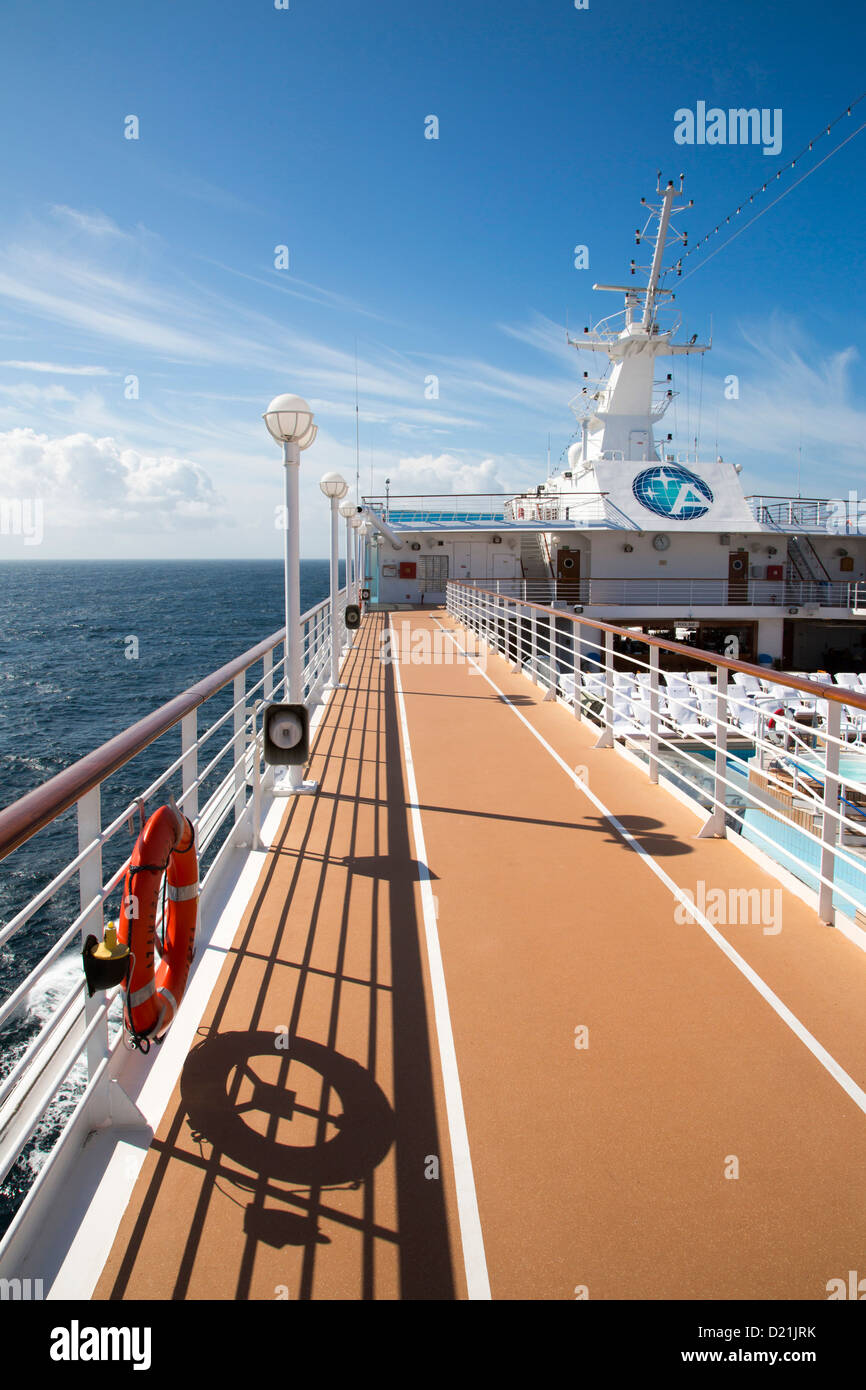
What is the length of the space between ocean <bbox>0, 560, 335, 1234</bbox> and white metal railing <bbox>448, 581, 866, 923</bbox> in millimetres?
5575

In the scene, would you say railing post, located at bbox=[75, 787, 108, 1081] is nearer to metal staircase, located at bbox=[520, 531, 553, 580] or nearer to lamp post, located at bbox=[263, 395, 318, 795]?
lamp post, located at bbox=[263, 395, 318, 795]

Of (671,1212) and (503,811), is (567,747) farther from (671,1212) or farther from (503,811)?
(671,1212)

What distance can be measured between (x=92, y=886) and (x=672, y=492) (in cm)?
2907

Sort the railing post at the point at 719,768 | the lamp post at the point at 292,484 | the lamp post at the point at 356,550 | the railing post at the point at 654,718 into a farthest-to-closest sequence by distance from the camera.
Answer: the lamp post at the point at 356,550 < the railing post at the point at 654,718 < the lamp post at the point at 292,484 < the railing post at the point at 719,768

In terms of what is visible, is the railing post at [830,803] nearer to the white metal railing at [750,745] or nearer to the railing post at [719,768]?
the white metal railing at [750,745]

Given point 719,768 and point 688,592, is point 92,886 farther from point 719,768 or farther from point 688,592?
point 688,592

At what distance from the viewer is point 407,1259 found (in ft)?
6.63

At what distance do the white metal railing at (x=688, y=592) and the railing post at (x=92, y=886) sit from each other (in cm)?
2635

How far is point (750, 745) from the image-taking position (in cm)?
1426

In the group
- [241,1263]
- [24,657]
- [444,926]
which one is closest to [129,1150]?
[241,1263]

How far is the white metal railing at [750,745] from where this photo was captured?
378 cm

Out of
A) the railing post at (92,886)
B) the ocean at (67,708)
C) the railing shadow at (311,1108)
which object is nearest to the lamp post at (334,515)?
the ocean at (67,708)

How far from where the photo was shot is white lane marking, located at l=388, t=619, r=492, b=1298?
2.01 m
